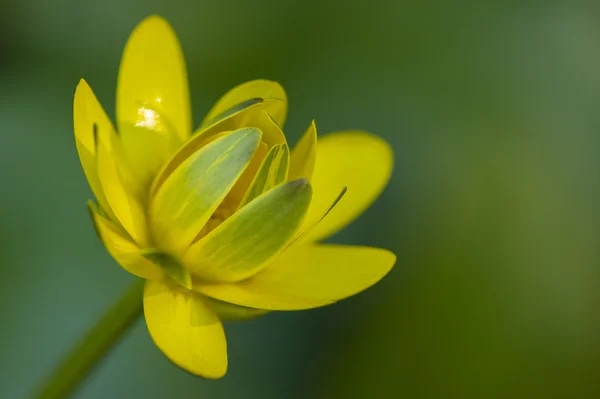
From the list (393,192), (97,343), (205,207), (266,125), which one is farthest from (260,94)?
(393,192)

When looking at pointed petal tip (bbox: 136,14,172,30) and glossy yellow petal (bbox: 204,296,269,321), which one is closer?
glossy yellow petal (bbox: 204,296,269,321)

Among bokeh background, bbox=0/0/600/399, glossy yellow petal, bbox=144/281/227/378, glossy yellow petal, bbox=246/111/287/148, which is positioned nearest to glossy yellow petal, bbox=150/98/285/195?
glossy yellow petal, bbox=246/111/287/148

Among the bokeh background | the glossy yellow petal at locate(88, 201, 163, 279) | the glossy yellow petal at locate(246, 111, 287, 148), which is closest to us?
the glossy yellow petal at locate(88, 201, 163, 279)

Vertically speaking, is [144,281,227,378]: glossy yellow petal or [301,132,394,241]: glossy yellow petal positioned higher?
[301,132,394,241]: glossy yellow petal

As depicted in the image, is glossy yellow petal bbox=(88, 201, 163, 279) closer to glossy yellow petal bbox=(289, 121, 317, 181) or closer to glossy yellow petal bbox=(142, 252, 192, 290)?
glossy yellow petal bbox=(142, 252, 192, 290)

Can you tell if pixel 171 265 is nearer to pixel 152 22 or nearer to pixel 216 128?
pixel 216 128

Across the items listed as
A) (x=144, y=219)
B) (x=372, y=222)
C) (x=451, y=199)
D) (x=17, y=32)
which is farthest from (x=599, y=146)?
(x=17, y=32)

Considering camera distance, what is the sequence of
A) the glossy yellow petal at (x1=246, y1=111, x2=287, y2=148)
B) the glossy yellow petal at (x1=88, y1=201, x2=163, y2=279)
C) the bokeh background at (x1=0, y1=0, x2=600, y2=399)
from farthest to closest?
the bokeh background at (x1=0, y1=0, x2=600, y2=399) → the glossy yellow petal at (x1=246, y1=111, x2=287, y2=148) → the glossy yellow petal at (x1=88, y1=201, x2=163, y2=279)

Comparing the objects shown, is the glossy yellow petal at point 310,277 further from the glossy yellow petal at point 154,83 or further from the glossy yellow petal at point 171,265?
the glossy yellow petal at point 154,83
